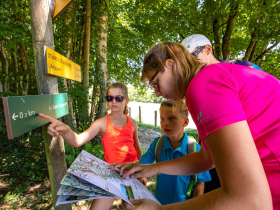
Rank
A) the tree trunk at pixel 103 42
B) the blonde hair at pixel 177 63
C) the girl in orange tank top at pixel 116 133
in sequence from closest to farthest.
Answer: the blonde hair at pixel 177 63 < the girl in orange tank top at pixel 116 133 < the tree trunk at pixel 103 42

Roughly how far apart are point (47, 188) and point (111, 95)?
2.53m

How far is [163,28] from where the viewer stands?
5.25 metres

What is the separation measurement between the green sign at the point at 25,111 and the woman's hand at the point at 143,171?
834mm

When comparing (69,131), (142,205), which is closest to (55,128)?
(69,131)

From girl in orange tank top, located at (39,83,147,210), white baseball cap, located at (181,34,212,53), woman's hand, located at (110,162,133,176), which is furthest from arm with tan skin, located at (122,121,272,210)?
girl in orange tank top, located at (39,83,147,210)

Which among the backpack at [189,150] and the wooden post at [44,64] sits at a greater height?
the wooden post at [44,64]

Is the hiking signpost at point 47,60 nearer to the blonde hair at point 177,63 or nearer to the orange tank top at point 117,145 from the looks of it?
the orange tank top at point 117,145

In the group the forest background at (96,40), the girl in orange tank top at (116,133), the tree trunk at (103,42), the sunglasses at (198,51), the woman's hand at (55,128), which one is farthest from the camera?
the tree trunk at (103,42)

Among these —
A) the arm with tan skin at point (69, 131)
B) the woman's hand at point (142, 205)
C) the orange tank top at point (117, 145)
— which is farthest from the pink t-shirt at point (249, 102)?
the orange tank top at point (117, 145)

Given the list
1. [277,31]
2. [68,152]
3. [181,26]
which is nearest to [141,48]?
[181,26]

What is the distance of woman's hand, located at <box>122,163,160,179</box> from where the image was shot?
139 centimetres

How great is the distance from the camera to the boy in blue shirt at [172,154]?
163 centimetres

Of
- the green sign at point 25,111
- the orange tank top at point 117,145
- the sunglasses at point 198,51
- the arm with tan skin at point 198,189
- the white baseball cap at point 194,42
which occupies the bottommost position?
the arm with tan skin at point 198,189

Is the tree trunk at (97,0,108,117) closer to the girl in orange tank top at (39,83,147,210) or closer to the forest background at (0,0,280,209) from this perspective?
the forest background at (0,0,280,209)
